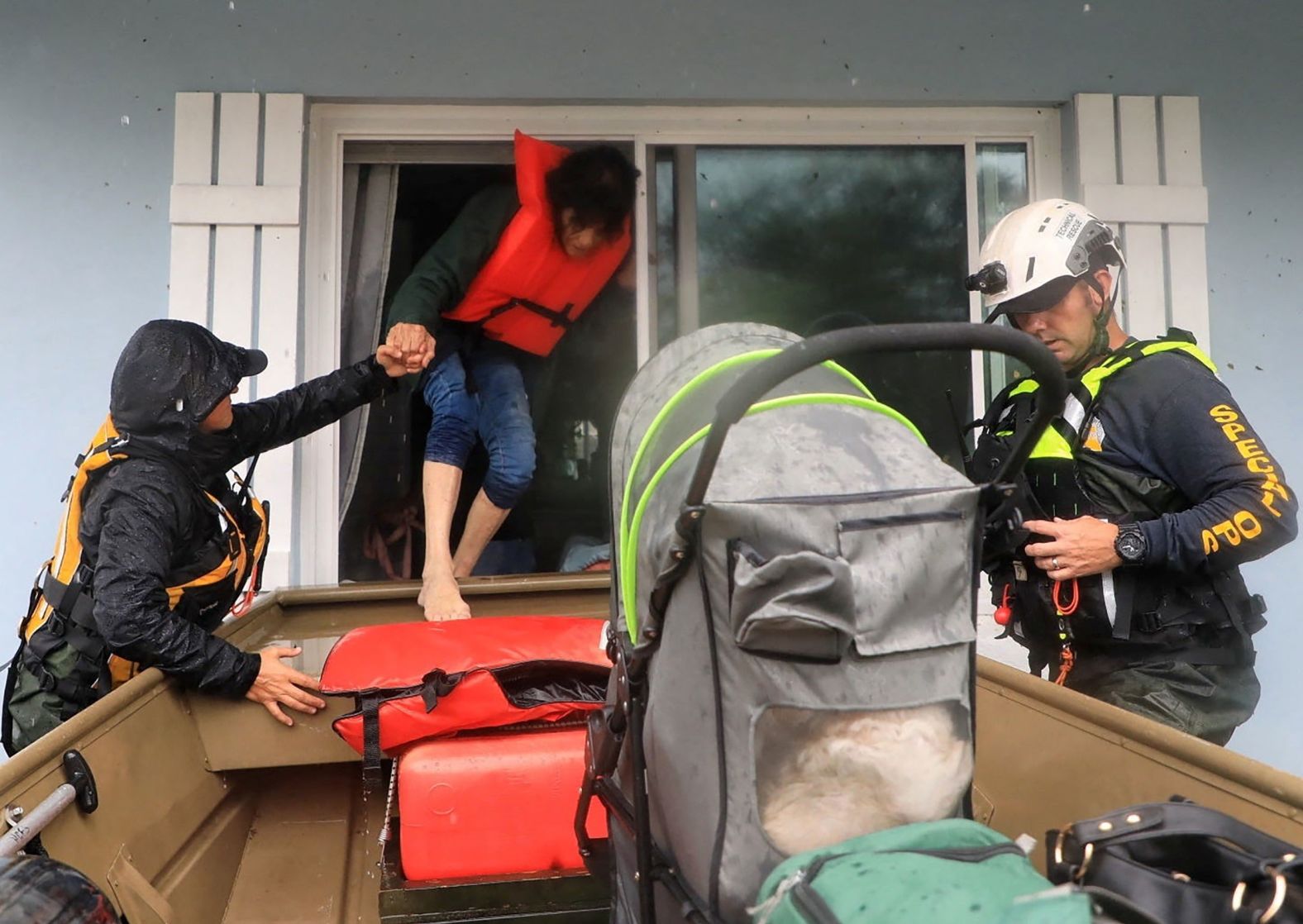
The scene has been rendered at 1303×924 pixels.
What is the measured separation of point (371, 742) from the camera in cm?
199

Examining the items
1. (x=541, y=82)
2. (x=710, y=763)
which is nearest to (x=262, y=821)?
(x=710, y=763)

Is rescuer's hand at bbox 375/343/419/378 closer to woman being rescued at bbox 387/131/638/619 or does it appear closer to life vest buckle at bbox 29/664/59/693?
woman being rescued at bbox 387/131/638/619

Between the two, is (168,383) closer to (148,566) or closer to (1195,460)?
(148,566)

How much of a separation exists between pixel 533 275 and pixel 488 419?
589 millimetres

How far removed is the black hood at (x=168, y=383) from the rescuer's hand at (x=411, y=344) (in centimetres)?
60

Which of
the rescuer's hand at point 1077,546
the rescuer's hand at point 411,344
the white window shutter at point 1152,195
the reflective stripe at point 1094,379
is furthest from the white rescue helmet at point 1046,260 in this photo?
the white window shutter at point 1152,195

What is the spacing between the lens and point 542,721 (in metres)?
2.14

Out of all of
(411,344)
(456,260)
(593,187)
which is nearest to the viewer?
(411,344)

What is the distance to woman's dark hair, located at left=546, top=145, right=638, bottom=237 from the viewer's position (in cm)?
354

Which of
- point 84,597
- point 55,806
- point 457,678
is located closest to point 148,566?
point 84,597

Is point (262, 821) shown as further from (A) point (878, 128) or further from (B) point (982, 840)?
(A) point (878, 128)

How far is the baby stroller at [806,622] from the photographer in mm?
950

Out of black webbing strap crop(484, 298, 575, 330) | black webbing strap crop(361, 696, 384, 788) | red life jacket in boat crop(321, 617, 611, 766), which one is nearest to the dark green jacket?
black webbing strap crop(484, 298, 575, 330)

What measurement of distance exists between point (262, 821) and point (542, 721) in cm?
89
